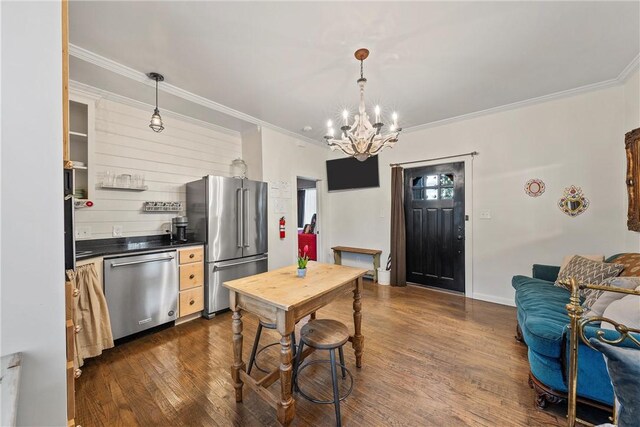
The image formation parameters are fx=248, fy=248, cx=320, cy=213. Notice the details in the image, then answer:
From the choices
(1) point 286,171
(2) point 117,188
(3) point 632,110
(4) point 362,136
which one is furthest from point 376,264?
(2) point 117,188

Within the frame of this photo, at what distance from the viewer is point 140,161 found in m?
3.10

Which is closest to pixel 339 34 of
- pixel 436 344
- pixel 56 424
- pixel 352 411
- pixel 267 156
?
pixel 267 156

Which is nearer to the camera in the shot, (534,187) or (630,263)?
(630,263)

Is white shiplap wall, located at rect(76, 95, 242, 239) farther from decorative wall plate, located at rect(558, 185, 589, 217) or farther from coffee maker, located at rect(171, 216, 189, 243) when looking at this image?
decorative wall plate, located at rect(558, 185, 589, 217)

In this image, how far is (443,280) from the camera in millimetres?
3977

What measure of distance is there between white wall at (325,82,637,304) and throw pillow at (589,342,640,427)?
2.89 m

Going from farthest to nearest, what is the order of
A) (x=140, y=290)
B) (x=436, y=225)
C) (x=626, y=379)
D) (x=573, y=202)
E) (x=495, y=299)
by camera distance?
(x=436, y=225) < (x=495, y=299) < (x=573, y=202) < (x=140, y=290) < (x=626, y=379)

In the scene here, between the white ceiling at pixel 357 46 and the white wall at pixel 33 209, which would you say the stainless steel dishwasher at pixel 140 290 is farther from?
the white wall at pixel 33 209

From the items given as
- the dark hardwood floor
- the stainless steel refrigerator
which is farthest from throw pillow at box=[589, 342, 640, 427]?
the stainless steel refrigerator

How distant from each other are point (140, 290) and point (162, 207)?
1.13 meters

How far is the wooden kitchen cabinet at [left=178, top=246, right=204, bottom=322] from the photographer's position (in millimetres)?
2836

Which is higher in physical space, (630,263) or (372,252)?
(630,263)

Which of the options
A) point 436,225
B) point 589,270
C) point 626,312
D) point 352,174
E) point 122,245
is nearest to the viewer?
point 626,312

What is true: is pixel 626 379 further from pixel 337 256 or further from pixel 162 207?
pixel 337 256
